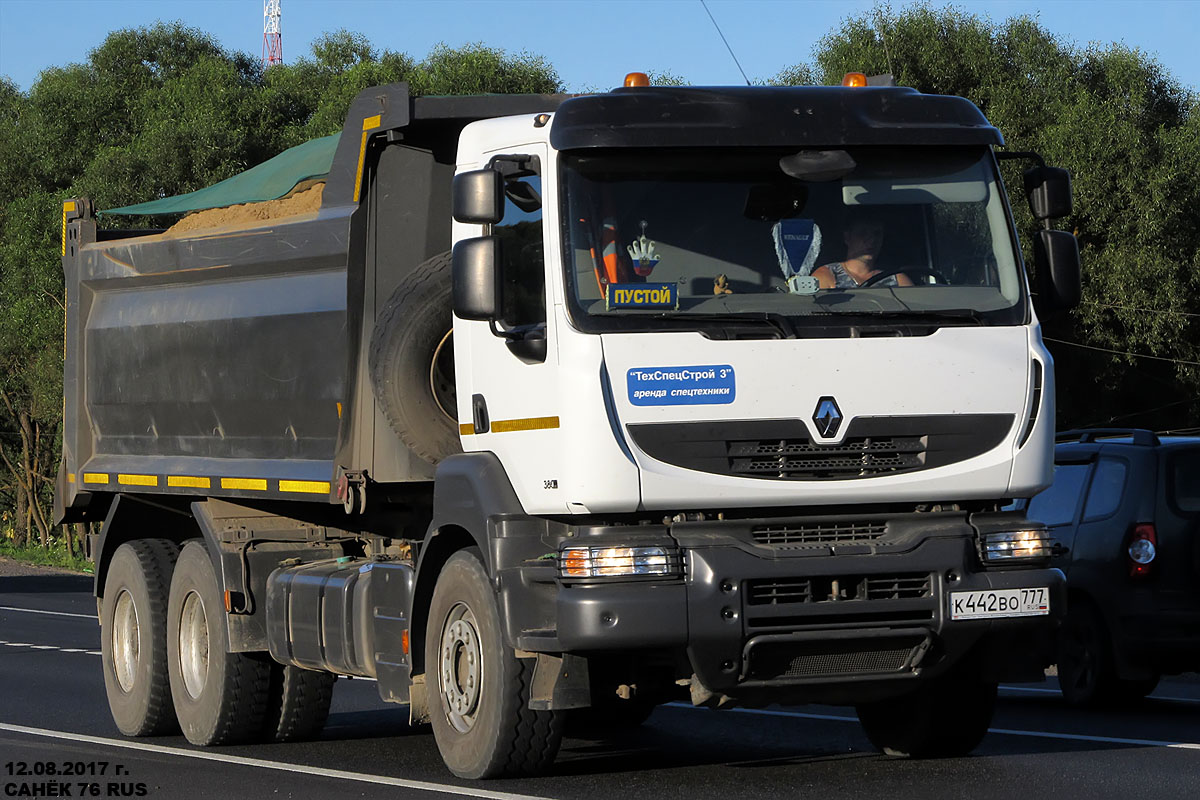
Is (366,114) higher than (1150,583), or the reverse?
(366,114)

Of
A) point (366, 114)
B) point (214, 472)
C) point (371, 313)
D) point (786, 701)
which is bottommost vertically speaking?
point (786, 701)

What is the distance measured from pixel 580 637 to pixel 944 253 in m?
2.21

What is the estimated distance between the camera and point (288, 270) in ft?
32.9

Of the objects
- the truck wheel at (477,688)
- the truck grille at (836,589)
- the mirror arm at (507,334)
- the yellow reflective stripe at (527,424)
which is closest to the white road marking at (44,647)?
the truck wheel at (477,688)

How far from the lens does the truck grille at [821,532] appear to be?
7.67 m

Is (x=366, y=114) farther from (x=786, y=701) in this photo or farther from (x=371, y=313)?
(x=786, y=701)

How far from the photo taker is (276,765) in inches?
385

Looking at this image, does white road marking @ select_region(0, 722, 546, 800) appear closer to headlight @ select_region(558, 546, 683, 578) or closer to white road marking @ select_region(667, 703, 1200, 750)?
headlight @ select_region(558, 546, 683, 578)

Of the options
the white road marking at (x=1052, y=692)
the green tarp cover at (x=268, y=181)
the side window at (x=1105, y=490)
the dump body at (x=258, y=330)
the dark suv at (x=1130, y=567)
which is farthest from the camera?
the white road marking at (x=1052, y=692)

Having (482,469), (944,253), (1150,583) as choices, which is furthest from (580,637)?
(1150,583)

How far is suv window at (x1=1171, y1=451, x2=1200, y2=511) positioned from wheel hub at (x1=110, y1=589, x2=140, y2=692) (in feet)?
20.9

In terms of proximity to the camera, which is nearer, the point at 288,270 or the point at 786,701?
the point at 786,701

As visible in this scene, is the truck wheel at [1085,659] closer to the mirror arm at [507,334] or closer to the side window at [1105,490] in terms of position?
the side window at [1105,490]

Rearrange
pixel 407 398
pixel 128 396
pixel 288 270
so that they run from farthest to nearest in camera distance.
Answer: pixel 128 396 → pixel 288 270 → pixel 407 398
